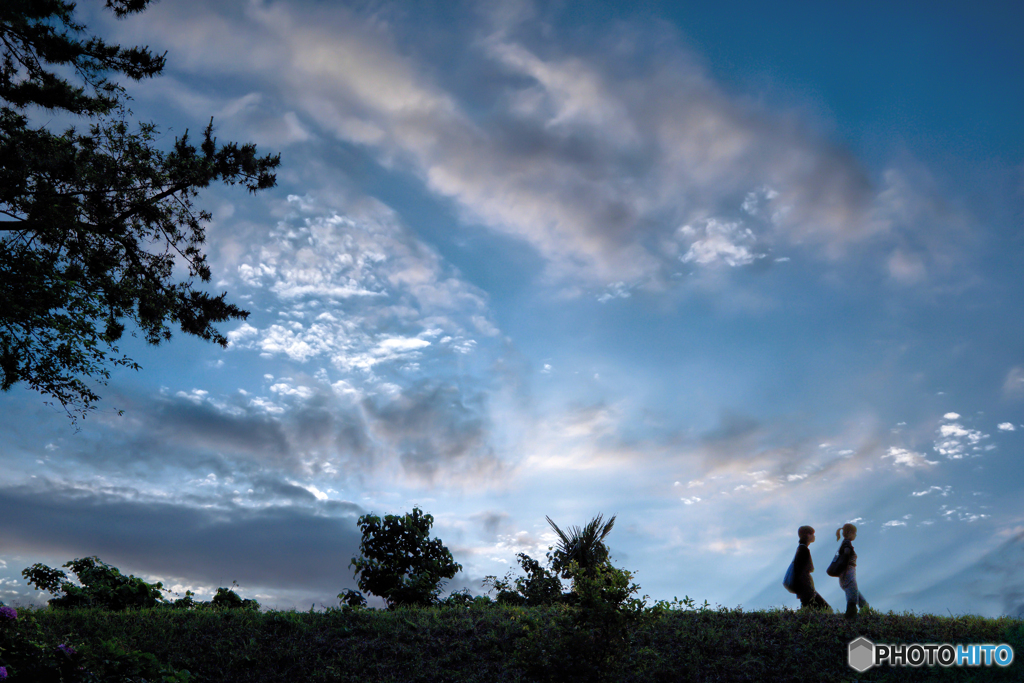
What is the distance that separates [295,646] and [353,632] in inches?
44.4

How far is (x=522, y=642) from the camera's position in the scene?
31.6 feet

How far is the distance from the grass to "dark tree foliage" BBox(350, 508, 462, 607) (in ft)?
12.0

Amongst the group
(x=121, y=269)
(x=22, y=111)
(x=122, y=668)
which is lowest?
(x=122, y=668)

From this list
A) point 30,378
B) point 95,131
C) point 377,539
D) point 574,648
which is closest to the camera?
point 574,648

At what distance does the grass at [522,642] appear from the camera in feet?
30.3

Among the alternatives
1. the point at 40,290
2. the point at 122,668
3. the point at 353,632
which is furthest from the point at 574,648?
the point at 40,290

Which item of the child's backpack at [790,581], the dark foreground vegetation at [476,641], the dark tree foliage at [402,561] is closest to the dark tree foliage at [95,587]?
the dark foreground vegetation at [476,641]

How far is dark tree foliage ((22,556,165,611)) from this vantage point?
15.8 metres

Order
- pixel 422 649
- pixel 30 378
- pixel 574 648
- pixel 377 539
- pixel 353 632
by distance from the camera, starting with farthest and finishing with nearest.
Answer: pixel 377 539
pixel 30 378
pixel 353 632
pixel 422 649
pixel 574 648

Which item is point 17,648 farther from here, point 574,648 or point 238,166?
point 238,166

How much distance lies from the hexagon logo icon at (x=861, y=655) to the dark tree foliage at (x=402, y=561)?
11.0 metres

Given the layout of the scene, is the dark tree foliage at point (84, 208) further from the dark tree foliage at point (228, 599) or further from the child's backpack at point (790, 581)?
the child's backpack at point (790, 581)

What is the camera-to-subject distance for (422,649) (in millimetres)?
11258

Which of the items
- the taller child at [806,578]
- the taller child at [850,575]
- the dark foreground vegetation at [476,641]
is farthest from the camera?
the taller child at [806,578]
